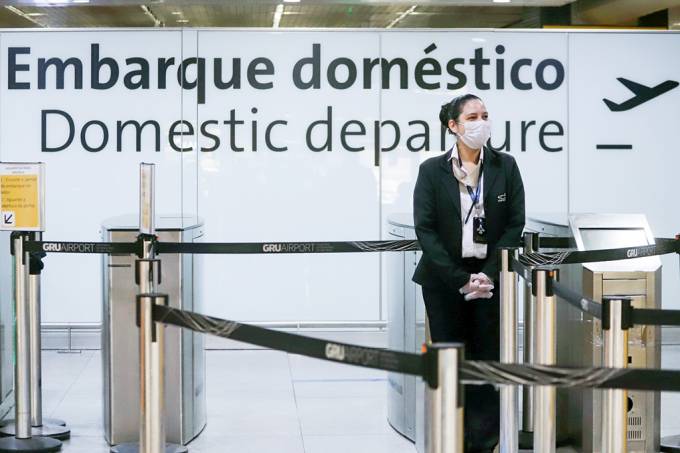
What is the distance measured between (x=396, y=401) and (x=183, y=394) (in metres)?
1.18

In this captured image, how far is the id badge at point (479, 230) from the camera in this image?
5141mm

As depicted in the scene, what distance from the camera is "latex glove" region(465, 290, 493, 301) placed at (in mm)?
4977

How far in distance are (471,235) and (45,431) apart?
2650mm

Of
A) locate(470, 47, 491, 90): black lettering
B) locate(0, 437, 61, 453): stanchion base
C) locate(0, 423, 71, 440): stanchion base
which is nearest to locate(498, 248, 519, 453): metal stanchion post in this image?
locate(0, 437, 61, 453): stanchion base

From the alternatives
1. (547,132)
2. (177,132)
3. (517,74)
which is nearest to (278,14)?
(177,132)

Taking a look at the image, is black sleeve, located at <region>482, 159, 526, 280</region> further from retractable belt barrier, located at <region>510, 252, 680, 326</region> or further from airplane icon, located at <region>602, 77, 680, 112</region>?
airplane icon, located at <region>602, 77, 680, 112</region>

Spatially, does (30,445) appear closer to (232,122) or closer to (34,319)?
(34,319)

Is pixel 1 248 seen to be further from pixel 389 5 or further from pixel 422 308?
pixel 389 5

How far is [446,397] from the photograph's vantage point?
9.64 ft

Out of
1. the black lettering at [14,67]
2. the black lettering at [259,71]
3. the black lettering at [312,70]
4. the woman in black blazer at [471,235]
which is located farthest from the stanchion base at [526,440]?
the black lettering at [14,67]

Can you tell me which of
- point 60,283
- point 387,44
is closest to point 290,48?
point 387,44

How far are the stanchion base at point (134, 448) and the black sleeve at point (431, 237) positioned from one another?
178cm

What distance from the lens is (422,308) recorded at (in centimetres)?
577

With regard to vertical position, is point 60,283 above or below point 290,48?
below
